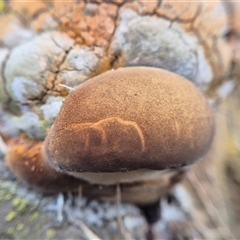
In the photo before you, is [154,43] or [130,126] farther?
[154,43]

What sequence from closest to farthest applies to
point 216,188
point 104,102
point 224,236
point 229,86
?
point 104,102 → point 229,86 → point 224,236 → point 216,188

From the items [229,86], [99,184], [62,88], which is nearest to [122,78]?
[62,88]

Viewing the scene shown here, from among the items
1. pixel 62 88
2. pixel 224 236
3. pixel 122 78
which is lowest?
pixel 224 236

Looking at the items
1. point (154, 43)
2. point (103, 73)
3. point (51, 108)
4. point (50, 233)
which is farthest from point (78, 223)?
point (154, 43)

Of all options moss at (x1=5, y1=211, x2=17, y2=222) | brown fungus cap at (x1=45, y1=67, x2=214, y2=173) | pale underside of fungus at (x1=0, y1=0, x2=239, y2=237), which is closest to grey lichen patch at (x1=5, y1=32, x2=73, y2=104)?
pale underside of fungus at (x1=0, y1=0, x2=239, y2=237)

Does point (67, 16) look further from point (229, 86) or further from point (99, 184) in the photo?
point (229, 86)

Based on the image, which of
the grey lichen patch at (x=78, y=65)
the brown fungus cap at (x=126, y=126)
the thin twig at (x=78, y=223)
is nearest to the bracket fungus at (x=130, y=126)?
→ the brown fungus cap at (x=126, y=126)

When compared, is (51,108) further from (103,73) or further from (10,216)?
(10,216)

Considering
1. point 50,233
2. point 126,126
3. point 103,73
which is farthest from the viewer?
point 50,233
